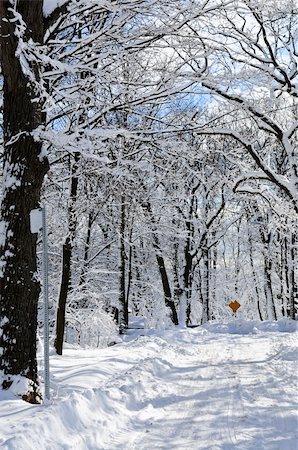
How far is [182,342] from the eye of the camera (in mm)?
15805

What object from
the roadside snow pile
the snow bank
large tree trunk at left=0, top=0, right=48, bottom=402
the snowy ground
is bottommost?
the snowy ground

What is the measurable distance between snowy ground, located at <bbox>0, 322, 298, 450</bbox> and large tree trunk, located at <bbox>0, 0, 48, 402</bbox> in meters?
0.59

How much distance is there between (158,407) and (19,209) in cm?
330

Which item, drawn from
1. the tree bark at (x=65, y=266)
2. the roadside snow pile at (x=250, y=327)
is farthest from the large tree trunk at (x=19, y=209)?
the roadside snow pile at (x=250, y=327)

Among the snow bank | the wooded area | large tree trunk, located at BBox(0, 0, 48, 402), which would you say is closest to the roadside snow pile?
the wooded area

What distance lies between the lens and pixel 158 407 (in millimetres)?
6727

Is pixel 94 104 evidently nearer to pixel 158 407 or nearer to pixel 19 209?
pixel 19 209

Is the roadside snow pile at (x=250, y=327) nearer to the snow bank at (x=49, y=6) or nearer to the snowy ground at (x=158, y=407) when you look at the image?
the snowy ground at (x=158, y=407)

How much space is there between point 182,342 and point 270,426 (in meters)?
10.0

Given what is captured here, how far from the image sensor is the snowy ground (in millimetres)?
5024

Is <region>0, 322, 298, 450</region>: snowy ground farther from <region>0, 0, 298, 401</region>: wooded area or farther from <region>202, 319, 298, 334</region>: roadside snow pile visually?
<region>202, 319, 298, 334</region>: roadside snow pile

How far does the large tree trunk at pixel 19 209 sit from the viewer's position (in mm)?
6199

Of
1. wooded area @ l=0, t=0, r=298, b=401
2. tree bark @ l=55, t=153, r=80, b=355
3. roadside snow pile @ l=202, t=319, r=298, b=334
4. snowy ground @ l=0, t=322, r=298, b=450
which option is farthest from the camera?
roadside snow pile @ l=202, t=319, r=298, b=334

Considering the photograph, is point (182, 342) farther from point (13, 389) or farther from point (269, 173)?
point (13, 389)
